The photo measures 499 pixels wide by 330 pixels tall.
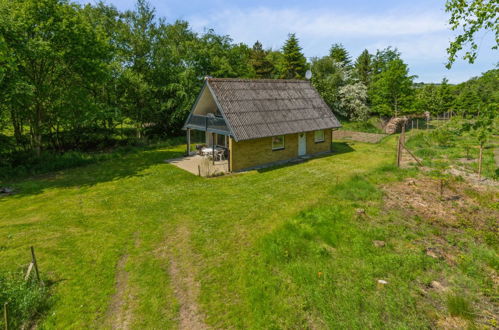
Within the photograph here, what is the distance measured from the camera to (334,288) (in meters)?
7.00

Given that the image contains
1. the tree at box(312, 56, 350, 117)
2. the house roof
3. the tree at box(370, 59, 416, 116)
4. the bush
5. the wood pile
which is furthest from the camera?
the tree at box(312, 56, 350, 117)

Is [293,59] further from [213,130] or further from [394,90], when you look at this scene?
[213,130]

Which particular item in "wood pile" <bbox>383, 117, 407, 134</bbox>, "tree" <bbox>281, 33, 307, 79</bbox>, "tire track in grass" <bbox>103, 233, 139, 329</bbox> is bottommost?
"tire track in grass" <bbox>103, 233, 139, 329</bbox>

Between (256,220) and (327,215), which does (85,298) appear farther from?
(327,215)

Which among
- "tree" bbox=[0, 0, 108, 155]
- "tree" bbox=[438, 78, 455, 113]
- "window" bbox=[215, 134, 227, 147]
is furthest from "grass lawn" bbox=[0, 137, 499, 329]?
"tree" bbox=[438, 78, 455, 113]

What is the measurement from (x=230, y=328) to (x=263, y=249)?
308 centimetres

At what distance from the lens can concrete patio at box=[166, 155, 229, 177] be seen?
17359 millimetres

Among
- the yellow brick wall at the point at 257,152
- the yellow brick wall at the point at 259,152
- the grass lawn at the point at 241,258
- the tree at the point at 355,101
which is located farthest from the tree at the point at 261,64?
the grass lawn at the point at 241,258

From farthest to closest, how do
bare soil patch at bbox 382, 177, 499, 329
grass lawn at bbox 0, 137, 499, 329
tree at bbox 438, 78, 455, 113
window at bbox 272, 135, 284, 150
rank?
tree at bbox 438, 78, 455, 113
window at bbox 272, 135, 284, 150
bare soil patch at bbox 382, 177, 499, 329
grass lawn at bbox 0, 137, 499, 329

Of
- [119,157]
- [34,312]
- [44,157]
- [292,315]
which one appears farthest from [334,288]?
[44,157]

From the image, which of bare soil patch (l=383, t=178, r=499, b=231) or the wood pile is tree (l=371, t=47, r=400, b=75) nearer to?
the wood pile

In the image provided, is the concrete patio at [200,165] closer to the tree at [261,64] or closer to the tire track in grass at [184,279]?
the tire track in grass at [184,279]

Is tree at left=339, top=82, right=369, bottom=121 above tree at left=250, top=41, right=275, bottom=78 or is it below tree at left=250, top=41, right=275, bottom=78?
below

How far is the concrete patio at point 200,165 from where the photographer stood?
17359mm
